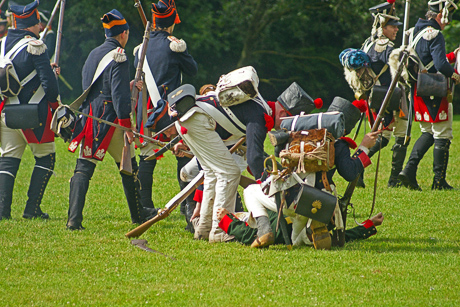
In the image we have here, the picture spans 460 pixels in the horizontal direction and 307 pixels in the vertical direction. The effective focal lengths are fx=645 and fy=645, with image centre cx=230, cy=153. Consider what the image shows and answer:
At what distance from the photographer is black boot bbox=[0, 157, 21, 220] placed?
6.77m

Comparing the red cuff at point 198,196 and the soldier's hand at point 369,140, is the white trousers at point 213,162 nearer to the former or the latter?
the red cuff at point 198,196

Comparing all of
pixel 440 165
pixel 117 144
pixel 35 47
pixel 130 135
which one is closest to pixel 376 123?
pixel 130 135

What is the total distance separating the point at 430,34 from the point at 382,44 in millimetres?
583

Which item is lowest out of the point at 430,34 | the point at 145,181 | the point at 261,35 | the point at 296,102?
the point at 261,35

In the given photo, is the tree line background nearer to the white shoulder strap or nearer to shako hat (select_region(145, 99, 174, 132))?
the white shoulder strap

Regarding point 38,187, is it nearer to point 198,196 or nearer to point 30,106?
point 30,106

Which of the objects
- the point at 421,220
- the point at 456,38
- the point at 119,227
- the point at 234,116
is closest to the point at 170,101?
the point at 234,116

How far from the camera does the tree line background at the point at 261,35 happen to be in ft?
73.9

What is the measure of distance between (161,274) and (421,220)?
121 inches

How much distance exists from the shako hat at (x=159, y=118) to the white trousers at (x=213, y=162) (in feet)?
1.54

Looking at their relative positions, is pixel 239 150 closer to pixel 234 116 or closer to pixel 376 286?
pixel 234 116

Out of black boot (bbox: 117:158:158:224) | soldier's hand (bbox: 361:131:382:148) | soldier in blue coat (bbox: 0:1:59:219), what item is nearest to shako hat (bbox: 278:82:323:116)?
soldier's hand (bbox: 361:131:382:148)

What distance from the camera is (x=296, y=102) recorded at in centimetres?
521

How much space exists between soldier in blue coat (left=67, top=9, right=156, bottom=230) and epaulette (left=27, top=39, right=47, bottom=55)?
0.61 metres
